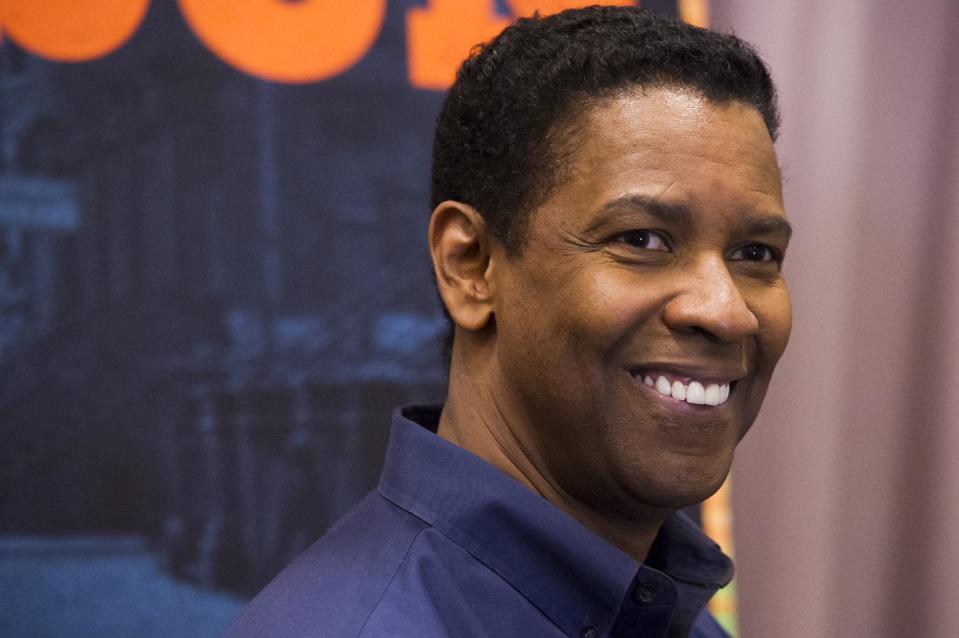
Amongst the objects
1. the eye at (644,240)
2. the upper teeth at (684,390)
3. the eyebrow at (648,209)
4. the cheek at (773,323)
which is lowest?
the upper teeth at (684,390)

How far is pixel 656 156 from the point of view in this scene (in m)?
0.93

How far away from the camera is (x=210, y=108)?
1572 millimetres

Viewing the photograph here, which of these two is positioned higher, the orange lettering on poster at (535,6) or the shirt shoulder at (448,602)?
the orange lettering on poster at (535,6)

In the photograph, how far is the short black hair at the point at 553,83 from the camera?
97 centimetres

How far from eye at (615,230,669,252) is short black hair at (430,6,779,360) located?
0.10m

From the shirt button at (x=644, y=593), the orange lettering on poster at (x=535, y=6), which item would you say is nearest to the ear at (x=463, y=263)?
the shirt button at (x=644, y=593)

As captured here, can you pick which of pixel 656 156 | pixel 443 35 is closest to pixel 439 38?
pixel 443 35

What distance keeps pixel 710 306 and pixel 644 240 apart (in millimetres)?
98

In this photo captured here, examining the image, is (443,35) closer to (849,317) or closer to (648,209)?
(648,209)

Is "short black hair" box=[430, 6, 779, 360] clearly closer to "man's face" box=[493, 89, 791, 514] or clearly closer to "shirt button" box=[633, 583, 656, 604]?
"man's face" box=[493, 89, 791, 514]

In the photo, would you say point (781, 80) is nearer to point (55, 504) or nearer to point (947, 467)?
point (947, 467)

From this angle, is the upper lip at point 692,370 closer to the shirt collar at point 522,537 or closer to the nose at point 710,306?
the nose at point 710,306

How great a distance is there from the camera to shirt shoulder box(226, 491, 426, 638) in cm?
81

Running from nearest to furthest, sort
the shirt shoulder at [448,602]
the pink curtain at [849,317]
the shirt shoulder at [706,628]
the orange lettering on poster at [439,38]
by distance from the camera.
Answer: the shirt shoulder at [448,602]
the shirt shoulder at [706,628]
the orange lettering on poster at [439,38]
the pink curtain at [849,317]
